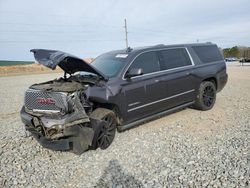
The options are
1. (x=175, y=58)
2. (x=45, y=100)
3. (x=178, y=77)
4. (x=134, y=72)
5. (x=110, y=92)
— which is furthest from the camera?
(x=175, y=58)

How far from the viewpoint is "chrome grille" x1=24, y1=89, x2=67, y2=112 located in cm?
427

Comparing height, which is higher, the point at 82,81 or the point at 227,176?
the point at 82,81

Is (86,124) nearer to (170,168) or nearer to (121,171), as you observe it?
(121,171)

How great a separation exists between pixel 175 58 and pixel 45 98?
3.48m

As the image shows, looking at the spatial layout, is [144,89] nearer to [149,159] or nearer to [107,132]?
[107,132]

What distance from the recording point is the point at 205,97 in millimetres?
7113

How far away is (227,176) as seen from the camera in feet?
11.6

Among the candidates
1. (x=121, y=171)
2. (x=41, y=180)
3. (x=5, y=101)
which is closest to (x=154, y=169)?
(x=121, y=171)

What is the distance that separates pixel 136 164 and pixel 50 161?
59.5 inches

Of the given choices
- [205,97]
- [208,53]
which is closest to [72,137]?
[205,97]

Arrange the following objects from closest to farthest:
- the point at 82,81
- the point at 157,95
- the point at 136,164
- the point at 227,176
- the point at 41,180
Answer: the point at 227,176 < the point at 41,180 < the point at 136,164 < the point at 82,81 < the point at 157,95

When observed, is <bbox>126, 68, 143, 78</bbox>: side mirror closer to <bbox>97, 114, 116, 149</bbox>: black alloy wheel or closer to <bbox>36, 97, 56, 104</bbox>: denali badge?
<bbox>97, 114, 116, 149</bbox>: black alloy wheel

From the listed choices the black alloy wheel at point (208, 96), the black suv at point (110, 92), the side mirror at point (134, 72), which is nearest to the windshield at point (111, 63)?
the black suv at point (110, 92)

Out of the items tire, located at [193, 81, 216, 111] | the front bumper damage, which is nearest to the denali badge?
the front bumper damage
